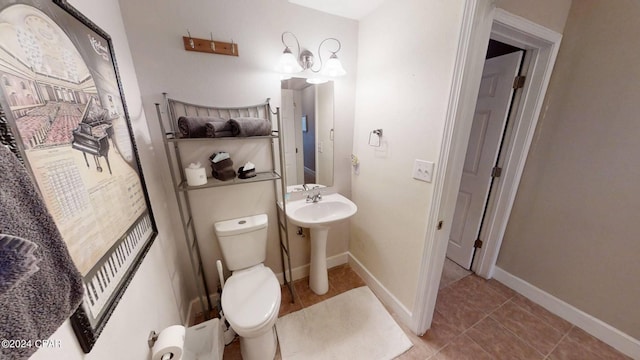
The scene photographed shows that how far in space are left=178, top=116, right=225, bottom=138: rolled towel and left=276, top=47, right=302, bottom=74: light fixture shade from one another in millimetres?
623

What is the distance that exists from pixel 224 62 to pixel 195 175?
763 mm

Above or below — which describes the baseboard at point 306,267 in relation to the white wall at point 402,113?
below

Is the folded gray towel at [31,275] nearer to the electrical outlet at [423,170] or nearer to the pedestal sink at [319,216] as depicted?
the pedestal sink at [319,216]

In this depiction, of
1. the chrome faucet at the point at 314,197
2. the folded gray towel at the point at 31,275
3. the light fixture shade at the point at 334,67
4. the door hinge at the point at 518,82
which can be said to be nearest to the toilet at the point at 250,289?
the chrome faucet at the point at 314,197

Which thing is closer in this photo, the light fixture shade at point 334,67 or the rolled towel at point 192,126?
the rolled towel at point 192,126

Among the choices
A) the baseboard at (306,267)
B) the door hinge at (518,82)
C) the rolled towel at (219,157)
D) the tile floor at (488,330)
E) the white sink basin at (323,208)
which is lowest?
the tile floor at (488,330)

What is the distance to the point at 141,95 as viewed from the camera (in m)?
1.21

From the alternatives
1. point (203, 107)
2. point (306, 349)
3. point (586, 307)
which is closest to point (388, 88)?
point (203, 107)

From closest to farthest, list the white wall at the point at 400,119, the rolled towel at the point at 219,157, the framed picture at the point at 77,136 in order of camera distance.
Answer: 1. the framed picture at the point at 77,136
2. the white wall at the point at 400,119
3. the rolled towel at the point at 219,157

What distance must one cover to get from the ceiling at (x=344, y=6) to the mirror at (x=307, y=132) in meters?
0.48

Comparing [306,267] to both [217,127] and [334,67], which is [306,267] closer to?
[217,127]

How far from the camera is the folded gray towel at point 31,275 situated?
0.31 metres

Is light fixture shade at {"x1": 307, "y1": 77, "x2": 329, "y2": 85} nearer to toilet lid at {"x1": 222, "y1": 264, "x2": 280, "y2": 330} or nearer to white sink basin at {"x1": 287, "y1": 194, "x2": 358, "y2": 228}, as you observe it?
white sink basin at {"x1": 287, "y1": 194, "x2": 358, "y2": 228}

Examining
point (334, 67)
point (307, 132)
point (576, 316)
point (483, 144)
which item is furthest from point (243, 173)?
point (576, 316)
